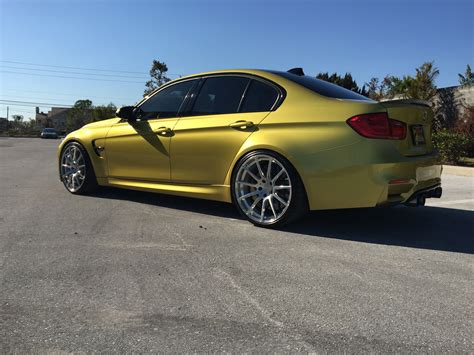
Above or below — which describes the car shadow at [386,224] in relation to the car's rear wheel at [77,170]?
below

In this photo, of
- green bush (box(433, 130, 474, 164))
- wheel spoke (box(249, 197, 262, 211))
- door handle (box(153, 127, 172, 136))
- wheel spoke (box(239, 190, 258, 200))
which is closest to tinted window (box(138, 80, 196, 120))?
door handle (box(153, 127, 172, 136))

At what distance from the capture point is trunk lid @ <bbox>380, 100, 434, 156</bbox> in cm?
385

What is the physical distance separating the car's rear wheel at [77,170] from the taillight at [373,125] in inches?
147

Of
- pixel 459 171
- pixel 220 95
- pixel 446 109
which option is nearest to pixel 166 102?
pixel 220 95

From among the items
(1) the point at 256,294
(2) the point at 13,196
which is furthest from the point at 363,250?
(2) the point at 13,196

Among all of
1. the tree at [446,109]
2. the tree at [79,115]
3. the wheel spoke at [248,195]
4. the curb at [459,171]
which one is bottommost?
the curb at [459,171]

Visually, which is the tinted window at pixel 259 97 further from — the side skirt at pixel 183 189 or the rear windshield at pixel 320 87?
the side skirt at pixel 183 189

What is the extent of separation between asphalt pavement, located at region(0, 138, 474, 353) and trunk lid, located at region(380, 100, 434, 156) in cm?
83

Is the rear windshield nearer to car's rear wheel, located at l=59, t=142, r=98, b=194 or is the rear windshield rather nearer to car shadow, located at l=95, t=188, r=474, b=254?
car shadow, located at l=95, t=188, r=474, b=254

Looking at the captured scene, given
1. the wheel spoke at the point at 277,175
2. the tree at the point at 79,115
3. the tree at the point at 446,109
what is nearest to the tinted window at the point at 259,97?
the wheel spoke at the point at 277,175

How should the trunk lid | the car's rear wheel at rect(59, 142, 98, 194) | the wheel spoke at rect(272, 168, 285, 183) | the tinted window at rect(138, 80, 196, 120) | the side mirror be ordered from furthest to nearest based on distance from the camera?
1. the car's rear wheel at rect(59, 142, 98, 194)
2. the side mirror
3. the tinted window at rect(138, 80, 196, 120)
4. the wheel spoke at rect(272, 168, 285, 183)
5. the trunk lid

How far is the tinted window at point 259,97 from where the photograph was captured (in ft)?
14.1

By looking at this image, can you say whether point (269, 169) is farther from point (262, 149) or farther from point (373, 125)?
point (373, 125)

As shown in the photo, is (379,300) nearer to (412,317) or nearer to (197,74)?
(412,317)
